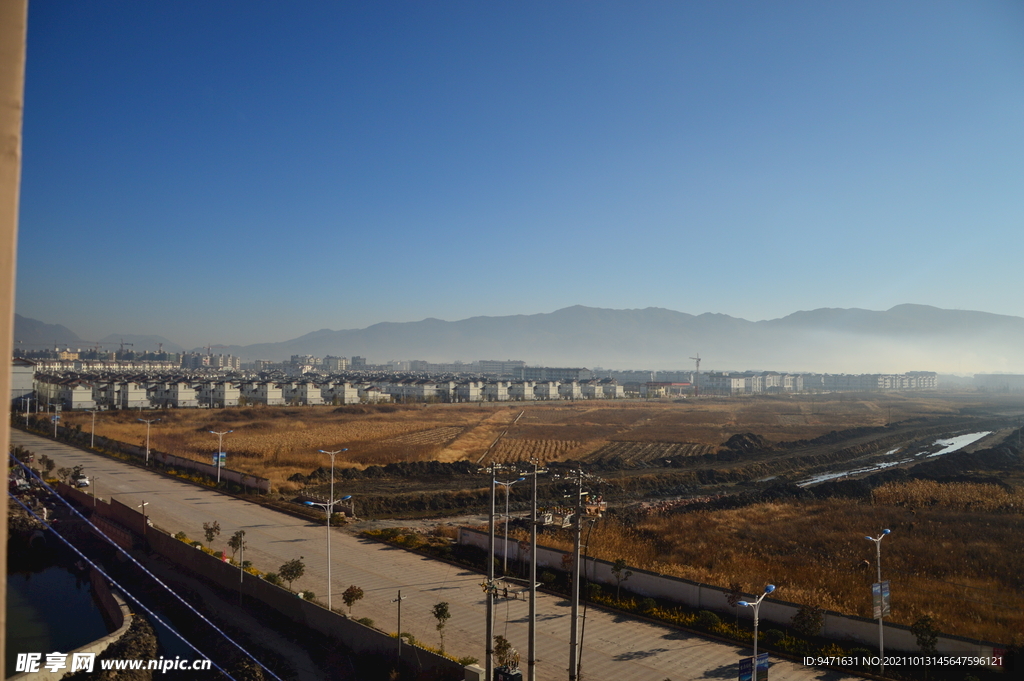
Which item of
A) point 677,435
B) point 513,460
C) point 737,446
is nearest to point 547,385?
point 677,435

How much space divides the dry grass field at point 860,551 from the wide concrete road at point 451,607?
3.68 metres

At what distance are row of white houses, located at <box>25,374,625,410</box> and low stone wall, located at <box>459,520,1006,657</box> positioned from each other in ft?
187

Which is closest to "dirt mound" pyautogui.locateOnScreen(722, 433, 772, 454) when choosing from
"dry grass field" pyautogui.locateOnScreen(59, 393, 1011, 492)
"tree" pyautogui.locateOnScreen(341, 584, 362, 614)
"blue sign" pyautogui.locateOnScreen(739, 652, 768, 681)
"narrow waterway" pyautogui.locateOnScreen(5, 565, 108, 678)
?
"dry grass field" pyautogui.locateOnScreen(59, 393, 1011, 492)

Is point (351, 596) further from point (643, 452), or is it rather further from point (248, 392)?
point (248, 392)

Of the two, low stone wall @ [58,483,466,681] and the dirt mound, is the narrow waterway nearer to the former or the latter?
low stone wall @ [58,483,466,681]

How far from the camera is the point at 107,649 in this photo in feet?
41.2

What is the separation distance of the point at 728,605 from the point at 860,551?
818 centimetres

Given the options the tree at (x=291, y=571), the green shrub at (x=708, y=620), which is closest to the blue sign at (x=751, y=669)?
the green shrub at (x=708, y=620)

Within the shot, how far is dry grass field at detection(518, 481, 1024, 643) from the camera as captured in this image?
1523 cm

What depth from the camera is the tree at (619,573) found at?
15.6m

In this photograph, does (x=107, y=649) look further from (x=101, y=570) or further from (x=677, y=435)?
(x=677, y=435)

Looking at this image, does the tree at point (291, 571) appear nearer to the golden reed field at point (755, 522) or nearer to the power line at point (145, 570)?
the power line at point (145, 570)

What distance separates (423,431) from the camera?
5325 cm

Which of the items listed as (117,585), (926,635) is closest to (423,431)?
(117,585)
